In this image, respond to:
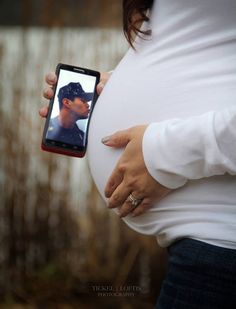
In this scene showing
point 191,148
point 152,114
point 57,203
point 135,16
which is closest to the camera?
point 191,148

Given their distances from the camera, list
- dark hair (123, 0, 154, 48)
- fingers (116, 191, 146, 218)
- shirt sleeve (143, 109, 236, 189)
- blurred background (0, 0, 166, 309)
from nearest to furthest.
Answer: shirt sleeve (143, 109, 236, 189) < fingers (116, 191, 146, 218) < dark hair (123, 0, 154, 48) < blurred background (0, 0, 166, 309)

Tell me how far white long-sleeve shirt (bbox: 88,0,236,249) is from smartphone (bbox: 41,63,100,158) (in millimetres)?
64

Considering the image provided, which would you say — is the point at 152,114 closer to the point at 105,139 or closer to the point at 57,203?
the point at 105,139

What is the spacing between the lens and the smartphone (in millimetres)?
1269

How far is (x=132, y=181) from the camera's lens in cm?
108

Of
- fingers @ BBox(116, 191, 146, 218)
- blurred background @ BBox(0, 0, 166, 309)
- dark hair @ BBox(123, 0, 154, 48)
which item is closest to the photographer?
fingers @ BBox(116, 191, 146, 218)

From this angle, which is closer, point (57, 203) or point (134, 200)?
point (134, 200)

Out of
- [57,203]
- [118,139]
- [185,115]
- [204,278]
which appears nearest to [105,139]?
[118,139]

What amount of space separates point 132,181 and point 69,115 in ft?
0.85

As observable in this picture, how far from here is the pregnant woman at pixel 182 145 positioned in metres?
1.01

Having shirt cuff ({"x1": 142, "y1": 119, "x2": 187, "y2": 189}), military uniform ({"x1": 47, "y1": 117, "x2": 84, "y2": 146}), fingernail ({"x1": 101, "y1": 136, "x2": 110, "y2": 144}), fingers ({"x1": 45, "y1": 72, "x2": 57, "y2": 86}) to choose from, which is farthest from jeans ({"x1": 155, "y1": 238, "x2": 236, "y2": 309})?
fingers ({"x1": 45, "y1": 72, "x2": 57, "y2": 86})

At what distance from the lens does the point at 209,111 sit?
104cm

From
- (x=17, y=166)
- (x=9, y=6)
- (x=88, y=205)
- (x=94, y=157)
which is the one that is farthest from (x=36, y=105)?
(x=94, y=157)

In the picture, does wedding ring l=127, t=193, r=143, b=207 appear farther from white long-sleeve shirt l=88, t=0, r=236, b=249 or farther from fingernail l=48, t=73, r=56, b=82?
fingernail l=48, t=73, r=56, b=82
